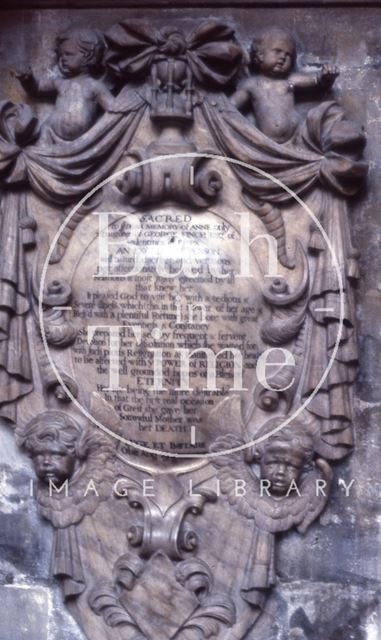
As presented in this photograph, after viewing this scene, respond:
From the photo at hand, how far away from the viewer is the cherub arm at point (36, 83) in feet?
20.7

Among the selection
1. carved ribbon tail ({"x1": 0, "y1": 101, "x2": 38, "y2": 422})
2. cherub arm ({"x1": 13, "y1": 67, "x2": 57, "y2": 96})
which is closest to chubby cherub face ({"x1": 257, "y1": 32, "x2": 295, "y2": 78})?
cherub arm ({"x1": 13, "y1": 67, "x2": 57, "y2": 96})

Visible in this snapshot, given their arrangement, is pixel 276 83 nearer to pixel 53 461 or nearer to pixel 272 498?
pixel 272 498

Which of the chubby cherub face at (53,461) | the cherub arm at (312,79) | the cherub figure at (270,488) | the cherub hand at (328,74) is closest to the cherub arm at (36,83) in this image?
the cherub arm at (312,79)

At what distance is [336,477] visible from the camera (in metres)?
6.13

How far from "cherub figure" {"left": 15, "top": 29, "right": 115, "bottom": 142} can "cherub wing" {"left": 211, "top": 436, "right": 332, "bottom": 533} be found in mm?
1627

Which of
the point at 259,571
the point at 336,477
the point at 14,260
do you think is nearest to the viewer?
the point at 259,571

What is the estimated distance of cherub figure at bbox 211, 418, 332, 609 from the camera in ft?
19.7

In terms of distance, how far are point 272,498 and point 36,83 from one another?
2.25 m

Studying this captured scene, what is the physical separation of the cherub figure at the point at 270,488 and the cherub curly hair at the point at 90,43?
1865 millimetres

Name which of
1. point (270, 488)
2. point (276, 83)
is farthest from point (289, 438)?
point (276, 83)

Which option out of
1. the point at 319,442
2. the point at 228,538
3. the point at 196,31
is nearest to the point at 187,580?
the point at 228,538

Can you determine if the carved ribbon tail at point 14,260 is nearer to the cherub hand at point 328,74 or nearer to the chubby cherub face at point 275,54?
the chubby cherub face at point 275,54

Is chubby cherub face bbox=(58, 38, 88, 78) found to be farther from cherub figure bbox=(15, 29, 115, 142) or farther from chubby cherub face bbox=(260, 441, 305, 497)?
chubby cherub face bbox=(260, 441, 305, 497)

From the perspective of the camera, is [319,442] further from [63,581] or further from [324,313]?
[63,581]
